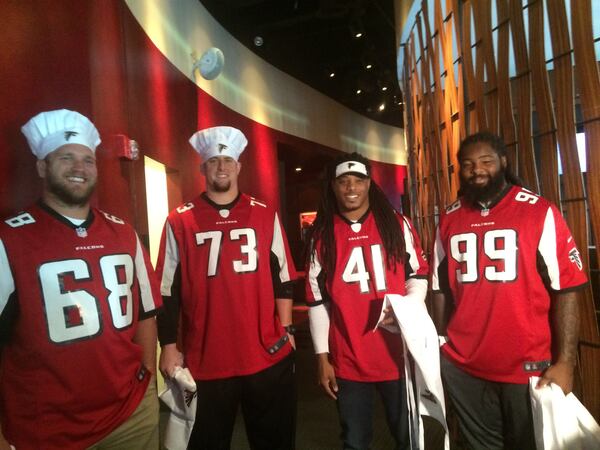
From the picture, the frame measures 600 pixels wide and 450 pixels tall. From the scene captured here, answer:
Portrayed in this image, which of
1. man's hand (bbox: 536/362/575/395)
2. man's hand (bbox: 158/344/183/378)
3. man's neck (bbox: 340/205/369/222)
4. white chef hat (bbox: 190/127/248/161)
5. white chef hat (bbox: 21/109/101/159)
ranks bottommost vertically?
man's hand (bbox: 536/362/575/395)

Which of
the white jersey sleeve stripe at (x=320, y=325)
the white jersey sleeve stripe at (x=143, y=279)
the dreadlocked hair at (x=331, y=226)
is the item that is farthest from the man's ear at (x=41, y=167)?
the white jersey sleeve stripe at (x=320, y=325)

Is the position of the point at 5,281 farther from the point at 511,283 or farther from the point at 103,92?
the point at 511,283

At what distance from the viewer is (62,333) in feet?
4.44

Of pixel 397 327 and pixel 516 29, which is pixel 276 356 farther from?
pixel 516 29

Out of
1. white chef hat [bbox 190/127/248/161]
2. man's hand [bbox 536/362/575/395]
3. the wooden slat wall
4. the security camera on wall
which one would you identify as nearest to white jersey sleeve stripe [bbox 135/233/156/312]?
white chef hat [bbox 190/127/248/161]

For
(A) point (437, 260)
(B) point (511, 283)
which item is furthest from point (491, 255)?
(A) point (437, 260)

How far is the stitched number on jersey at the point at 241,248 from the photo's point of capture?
1939 millimetres

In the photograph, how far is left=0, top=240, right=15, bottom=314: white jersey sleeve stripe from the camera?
1.28 m

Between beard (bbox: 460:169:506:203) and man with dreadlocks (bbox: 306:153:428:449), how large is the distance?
12.8 inches

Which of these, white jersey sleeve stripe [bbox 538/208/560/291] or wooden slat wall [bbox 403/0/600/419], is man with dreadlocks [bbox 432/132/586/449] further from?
wooden slat wall [bbox 403/0/600/419]

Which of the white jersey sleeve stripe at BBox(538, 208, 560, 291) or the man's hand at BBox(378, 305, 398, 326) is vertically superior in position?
the white jersey sleeve stripe at BBox(538, 208, 560, 291)

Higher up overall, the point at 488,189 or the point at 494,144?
the point at 494,144

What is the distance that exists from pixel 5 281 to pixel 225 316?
870 mm

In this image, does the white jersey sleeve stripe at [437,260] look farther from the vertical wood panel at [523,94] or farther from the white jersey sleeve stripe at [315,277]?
the vertical wood panel at [523,94]
